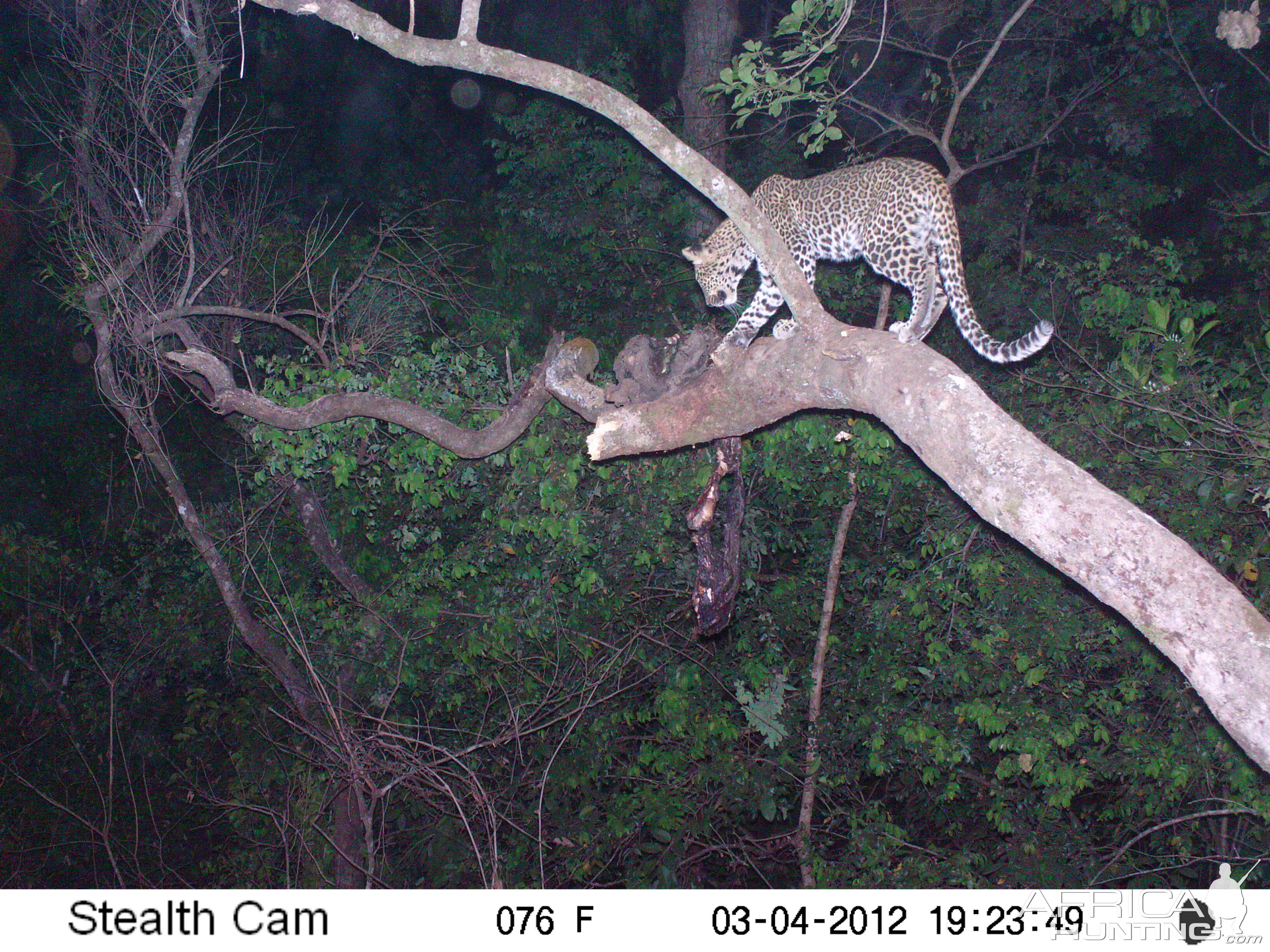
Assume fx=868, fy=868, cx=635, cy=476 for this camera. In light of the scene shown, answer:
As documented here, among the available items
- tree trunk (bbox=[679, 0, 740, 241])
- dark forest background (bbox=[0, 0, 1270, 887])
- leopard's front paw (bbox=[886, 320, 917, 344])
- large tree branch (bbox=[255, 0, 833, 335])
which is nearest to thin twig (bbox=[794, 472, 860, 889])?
dark forest background (bbox=[0, 0, 1270, 887])

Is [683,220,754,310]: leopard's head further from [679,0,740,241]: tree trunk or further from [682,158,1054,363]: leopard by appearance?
[679,0,740,241]: tree trunk

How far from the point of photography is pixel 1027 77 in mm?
7699

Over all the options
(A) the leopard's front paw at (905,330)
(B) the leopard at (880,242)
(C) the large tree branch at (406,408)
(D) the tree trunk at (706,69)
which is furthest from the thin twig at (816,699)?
(D) the tree trunk at (706,69)

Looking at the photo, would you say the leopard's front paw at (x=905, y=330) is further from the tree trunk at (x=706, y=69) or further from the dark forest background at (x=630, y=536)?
the tree trunk at (x=706, y=69)

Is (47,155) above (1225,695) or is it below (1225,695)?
above

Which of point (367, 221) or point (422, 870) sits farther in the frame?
point (367, 221)

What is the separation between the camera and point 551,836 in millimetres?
6363
